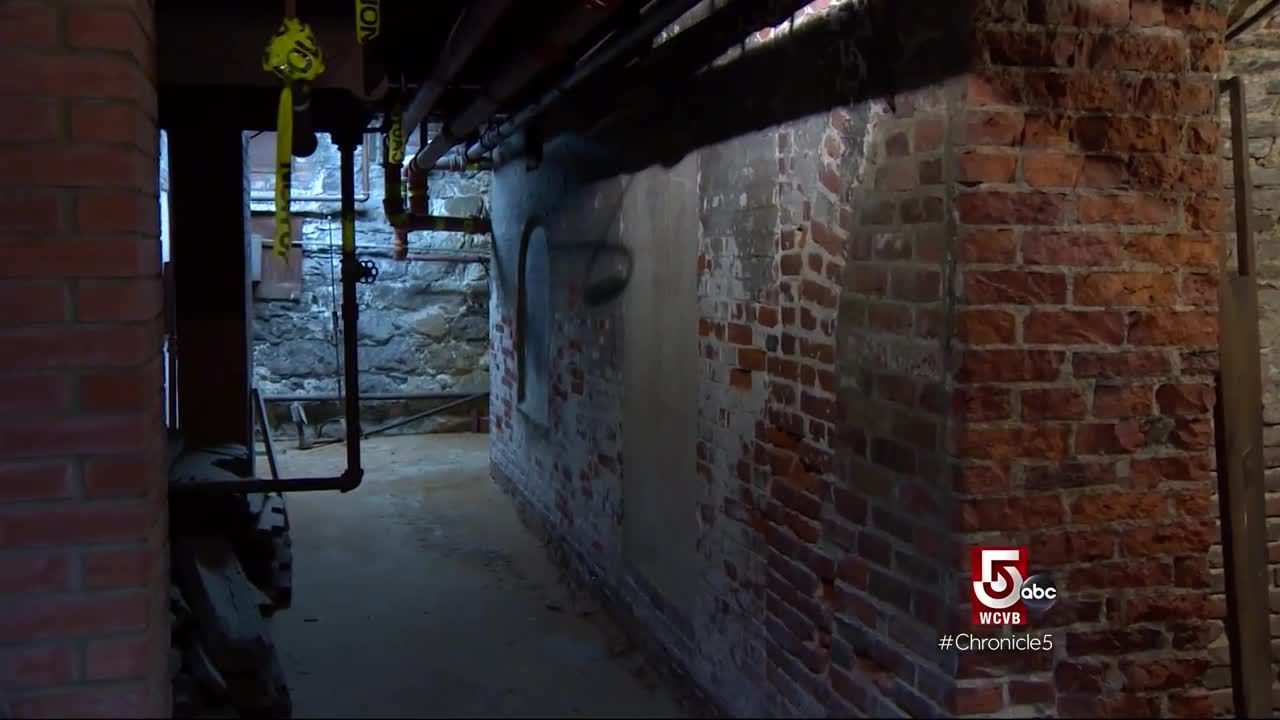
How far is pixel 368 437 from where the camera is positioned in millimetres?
8328

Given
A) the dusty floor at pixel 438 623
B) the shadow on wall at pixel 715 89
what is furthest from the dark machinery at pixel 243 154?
the dusty floor at pixel 438 623

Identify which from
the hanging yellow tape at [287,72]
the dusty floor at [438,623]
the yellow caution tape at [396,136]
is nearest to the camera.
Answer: the hanging yellow tape at [287,72]

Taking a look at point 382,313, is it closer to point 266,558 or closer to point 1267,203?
point 266,558

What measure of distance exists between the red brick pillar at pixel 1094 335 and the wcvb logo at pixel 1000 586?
0.03 m

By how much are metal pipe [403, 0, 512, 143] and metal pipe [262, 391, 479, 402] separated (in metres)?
4.43

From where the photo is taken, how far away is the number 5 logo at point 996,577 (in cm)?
186

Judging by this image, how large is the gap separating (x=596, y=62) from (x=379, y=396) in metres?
5.45

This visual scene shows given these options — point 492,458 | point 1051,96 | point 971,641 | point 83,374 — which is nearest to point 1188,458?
point 971,641

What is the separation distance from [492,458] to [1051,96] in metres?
5.29

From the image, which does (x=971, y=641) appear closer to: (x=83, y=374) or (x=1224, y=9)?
(x=1224, y=9)

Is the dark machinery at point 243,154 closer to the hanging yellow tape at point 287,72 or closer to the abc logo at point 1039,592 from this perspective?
the hanging yellow tape at point 287,72

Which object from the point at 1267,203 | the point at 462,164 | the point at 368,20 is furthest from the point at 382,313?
the point at 1267,203

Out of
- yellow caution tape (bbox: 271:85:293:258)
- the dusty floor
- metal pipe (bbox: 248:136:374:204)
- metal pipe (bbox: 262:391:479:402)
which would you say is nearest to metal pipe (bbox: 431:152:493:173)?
metal pipe (bbox: 248:136:374:204)

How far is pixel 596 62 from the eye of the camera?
350 centimetres
